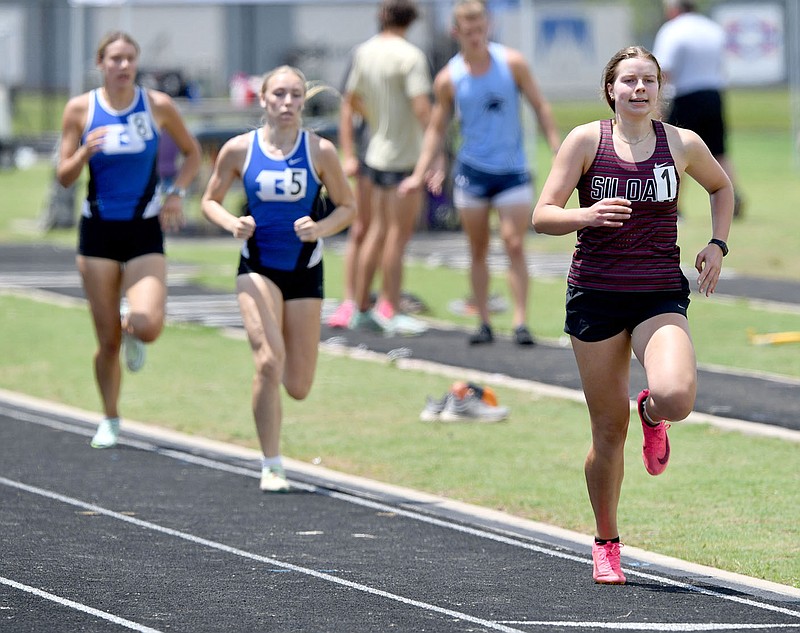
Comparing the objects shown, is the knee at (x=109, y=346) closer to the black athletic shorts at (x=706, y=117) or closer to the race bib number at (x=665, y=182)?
the race bib number at (x=665, y=182)

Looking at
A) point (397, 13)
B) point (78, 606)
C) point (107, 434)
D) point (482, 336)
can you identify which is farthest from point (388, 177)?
point (78, 606)

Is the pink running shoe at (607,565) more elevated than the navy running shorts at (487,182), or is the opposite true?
the navy running shorts at (487,182)

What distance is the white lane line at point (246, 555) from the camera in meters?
6.00

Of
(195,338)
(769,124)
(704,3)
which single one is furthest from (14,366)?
(704,3)

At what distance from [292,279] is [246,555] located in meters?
1.90

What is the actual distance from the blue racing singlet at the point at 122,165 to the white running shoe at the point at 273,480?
6.25 feet

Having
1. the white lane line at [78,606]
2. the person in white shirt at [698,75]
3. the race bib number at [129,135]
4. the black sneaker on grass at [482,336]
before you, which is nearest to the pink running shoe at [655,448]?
the white lane line at [78,606]

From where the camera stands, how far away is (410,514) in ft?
26.2

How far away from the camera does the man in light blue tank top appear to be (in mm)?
12531

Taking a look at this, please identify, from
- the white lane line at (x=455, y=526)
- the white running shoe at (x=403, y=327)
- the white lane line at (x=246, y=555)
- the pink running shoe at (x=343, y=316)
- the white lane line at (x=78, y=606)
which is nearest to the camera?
the white lane line at (x=78, y=606)

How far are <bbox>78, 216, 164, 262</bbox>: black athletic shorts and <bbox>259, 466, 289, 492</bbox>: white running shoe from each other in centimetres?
173

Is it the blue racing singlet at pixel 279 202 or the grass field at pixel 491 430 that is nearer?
the grass field at pixel 491 430

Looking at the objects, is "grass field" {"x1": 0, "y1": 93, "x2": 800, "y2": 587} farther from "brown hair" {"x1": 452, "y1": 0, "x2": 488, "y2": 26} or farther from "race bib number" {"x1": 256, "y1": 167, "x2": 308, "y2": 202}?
"brown hair" {"x1": 452, "y1": 0, "x2": 488, "y2": 26}

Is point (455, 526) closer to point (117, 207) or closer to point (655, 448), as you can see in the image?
point (655, 448)
